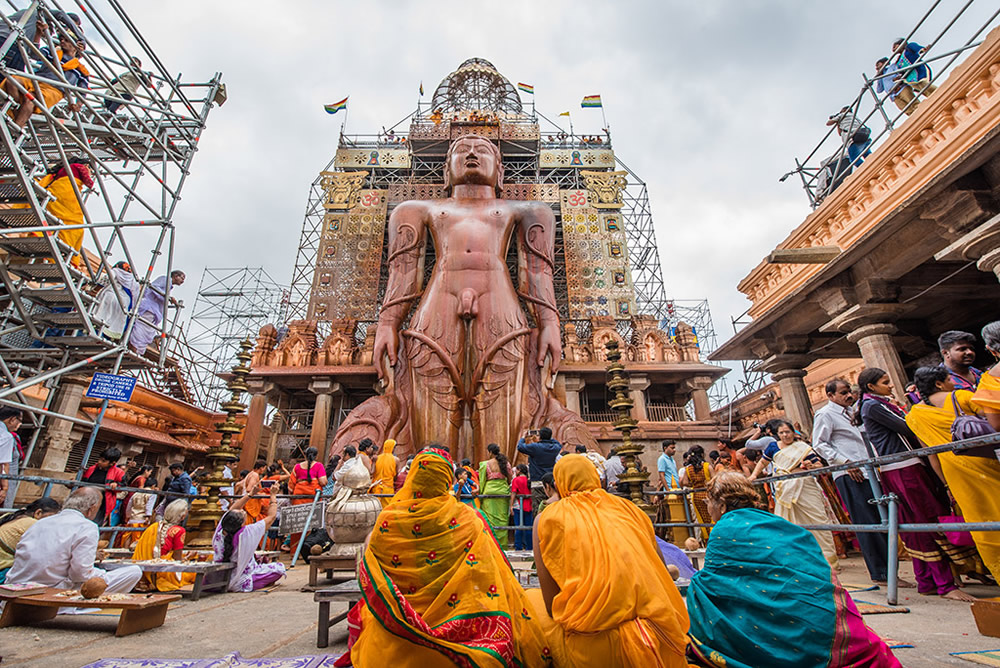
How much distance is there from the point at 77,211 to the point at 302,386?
765 cm

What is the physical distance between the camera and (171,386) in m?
13.3

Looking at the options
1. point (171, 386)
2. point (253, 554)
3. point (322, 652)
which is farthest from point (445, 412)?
point (171, 386)

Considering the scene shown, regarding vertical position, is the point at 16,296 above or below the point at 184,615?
above

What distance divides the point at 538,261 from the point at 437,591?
26.9ft

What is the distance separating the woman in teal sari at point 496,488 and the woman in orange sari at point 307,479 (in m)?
2.04

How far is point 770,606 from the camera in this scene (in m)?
1.48

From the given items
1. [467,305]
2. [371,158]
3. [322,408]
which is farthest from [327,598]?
[371,158]

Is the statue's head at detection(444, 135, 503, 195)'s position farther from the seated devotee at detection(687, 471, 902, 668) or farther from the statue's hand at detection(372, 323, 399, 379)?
the seated devotee at detection(687, 471, 902, 668)

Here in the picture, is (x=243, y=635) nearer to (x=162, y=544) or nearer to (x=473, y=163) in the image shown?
(x=162, y=544)

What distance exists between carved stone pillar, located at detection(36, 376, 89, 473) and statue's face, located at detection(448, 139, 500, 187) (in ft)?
24.8

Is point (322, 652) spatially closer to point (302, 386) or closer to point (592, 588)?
point (592, 588)

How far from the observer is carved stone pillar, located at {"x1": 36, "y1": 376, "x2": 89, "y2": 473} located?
8289 millimetres

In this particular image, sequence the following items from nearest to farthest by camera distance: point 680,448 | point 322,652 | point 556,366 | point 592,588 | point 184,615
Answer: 1. point 592,588
2. point 322,652
3. point 184,615
4. point 556,366
5. point 680,448

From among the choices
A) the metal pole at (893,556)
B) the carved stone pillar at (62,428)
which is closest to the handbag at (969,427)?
the metal pole at (893,556)
